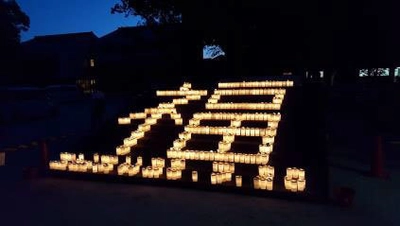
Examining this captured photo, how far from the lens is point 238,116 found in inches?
350

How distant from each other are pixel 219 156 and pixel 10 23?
82.8ft

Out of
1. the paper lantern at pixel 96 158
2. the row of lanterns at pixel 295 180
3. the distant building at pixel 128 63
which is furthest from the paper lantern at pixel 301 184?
the distant building at pixel 128 63

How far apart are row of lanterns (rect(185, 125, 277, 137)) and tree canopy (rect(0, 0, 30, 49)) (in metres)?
22.4

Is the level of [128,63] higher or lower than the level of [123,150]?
higher

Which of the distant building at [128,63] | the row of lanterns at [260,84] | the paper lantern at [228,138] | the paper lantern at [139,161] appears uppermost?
the distant building at [128,63]

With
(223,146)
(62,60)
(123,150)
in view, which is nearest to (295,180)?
(223,146)

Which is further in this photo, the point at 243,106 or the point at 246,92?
the point at 246,92

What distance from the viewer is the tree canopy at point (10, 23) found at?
25.9 meters

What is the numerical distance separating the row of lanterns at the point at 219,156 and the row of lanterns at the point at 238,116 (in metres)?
1.50

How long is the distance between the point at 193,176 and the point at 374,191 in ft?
10.7

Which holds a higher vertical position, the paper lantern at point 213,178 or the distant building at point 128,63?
the distant building at point 128,63

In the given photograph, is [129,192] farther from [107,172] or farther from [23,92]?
[23,92]

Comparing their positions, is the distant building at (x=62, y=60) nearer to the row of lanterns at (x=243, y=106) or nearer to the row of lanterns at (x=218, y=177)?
the row of lanterns at (x=243, y=106)

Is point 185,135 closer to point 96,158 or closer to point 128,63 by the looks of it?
point 96,158
